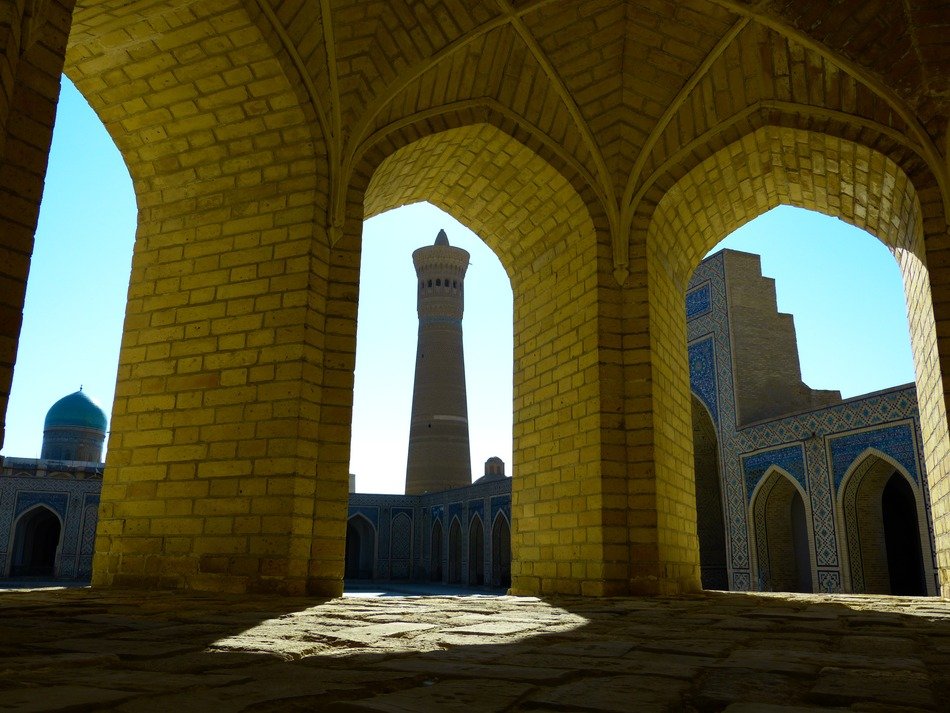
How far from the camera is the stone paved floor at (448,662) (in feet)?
4.87

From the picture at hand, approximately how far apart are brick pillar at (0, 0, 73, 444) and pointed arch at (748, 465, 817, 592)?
13782 mm

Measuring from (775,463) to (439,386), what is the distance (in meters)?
13.3

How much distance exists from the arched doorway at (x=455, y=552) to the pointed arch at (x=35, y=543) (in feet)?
33.4

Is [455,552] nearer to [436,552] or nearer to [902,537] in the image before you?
[436,552]

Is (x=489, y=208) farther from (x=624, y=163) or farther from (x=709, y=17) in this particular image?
(x=709, y=17)

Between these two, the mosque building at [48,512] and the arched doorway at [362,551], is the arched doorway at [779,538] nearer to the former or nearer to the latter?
the arched doorway at [362,551]

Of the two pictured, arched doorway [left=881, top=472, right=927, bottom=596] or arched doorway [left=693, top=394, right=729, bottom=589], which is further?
arched doorway [left=693, top=394, right=729, bottom=589]

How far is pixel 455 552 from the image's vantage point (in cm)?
2275

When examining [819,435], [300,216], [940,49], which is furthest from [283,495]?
[819,435]

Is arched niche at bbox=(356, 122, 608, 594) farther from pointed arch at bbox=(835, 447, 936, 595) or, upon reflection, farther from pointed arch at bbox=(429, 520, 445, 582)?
pointed arch at bbox=(429, 520, 445, 582)

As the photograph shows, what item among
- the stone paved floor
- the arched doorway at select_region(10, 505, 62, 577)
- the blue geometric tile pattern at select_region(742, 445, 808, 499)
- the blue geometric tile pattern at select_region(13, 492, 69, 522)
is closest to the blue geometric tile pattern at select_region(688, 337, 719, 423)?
the blue geometric tile pattern at select_region(742, 445, 808, 499)

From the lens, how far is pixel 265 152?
6.16 meters

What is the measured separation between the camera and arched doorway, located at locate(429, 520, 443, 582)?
2380 centimetres

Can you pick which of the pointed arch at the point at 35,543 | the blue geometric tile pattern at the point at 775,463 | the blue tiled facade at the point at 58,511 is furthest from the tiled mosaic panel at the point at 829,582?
the pointed arch at the point at 35,543
